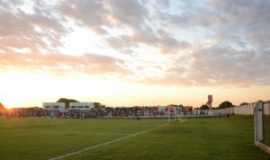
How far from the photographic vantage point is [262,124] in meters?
16.2

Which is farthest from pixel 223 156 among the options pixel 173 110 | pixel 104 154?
pixel 173 110

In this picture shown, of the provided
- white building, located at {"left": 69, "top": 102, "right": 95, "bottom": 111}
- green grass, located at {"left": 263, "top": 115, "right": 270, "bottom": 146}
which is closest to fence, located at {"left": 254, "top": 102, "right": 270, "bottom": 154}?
green grass, located at {"left": 263, "top": 115, "right": 270, "bottom": 146}

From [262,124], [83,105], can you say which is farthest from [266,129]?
[83,105]

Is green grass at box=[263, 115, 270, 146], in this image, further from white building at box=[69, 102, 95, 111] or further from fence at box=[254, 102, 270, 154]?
white building at box=[69, 102, 95, 111]

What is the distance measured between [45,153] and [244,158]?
6829 mm

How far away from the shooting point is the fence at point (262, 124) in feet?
50.9

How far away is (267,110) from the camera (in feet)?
52.3

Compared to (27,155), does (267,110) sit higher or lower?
higher

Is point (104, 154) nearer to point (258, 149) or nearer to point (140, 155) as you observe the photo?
point (140, 155)

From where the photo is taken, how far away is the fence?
15500 millimetres

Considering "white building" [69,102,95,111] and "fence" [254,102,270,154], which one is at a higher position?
"white building" [69,102,95,111]

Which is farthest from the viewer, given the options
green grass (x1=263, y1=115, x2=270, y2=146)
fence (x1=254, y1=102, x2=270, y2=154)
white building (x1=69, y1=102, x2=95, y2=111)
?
white building (x1=69, y1=102, x2=95, y2=111)

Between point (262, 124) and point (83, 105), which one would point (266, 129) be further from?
point (83, 105)

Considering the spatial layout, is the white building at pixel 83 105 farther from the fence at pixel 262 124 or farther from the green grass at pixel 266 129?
Answer: the green grass at pixel 266 129
